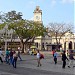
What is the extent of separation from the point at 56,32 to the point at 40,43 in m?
36.6

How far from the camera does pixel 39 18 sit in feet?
440

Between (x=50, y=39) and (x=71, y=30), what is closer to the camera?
(x=71, y=30)

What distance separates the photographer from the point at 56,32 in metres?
90.0

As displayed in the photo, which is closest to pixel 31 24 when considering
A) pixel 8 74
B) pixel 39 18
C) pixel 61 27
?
pixel 61 27

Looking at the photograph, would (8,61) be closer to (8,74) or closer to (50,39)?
(8,74)

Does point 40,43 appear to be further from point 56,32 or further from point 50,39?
point 56,32

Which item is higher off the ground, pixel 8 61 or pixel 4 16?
pixel 4 16

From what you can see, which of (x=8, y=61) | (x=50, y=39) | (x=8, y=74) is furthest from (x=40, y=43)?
(x=8, y=74)

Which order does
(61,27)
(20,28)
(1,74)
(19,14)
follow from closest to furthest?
(1,74), (20,28), (61,27), (19,14)

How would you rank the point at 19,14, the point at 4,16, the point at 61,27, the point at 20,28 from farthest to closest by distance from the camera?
the point at 19,14
the point at 61,27
the point at 4,16
the point at 20,28

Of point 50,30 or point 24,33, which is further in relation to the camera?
point 50,30

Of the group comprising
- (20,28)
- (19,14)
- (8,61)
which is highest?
(19,14)

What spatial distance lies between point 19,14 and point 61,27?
37.0 m

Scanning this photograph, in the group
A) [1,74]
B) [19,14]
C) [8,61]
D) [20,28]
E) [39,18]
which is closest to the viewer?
[1,74]
